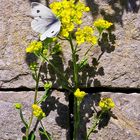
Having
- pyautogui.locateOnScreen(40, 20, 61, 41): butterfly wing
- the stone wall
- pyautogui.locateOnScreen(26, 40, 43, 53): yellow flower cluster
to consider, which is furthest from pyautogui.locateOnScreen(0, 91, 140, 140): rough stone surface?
pyautogui.locateOnScreen(40, 20, 61, 41): butterfly wing

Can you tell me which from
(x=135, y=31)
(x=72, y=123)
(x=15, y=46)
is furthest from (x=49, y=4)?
(x=72, y=123)

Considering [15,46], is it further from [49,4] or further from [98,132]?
[98,132]

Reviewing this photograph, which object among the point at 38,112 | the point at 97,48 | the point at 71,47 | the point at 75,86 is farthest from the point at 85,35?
the point at 38,112

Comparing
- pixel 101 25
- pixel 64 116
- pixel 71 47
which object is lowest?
pixel 64 116

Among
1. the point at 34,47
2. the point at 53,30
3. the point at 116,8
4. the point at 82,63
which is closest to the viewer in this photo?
the point at 53,30

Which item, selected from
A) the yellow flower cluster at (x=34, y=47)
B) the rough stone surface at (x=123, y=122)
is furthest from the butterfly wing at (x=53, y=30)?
the rough stone surface at (x=123, y=122)

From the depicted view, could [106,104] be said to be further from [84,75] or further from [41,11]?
[41,11]
